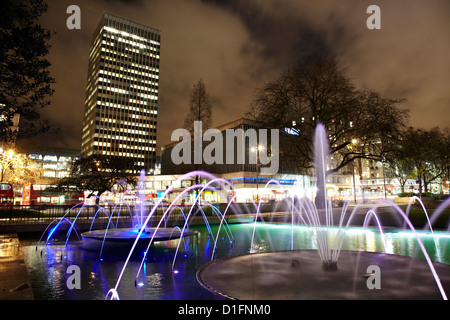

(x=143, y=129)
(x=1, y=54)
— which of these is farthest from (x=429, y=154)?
(x=143, y=129)

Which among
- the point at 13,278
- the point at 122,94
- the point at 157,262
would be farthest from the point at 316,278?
the point at 122,94

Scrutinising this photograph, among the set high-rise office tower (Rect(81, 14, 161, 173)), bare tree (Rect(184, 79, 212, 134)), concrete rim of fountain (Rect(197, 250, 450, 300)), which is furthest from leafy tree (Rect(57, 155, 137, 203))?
high-rise office tower (Rect(81, 14, 161, 173))

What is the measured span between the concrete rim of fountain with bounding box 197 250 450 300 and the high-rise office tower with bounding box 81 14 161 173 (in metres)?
152

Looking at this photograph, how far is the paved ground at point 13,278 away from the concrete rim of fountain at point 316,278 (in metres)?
3.74

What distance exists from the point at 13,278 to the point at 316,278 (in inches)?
292

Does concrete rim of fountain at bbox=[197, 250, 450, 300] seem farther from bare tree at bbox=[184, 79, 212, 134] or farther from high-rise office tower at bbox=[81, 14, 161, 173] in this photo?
high-rise office tower at bbox=[81, 14, 161, 173]

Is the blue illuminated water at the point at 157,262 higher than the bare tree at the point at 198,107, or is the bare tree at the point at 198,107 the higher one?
the bare tree at the point at 198,107

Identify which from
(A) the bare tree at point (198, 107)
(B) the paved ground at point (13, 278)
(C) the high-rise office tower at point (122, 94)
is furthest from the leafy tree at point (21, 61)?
(C) the high-rise office tower at point (122, 94)

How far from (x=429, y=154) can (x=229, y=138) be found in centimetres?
4068

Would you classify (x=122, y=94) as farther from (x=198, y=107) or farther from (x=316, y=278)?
(x=316, y=278)

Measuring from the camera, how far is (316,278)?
22.4ft

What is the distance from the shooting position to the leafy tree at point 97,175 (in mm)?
37688

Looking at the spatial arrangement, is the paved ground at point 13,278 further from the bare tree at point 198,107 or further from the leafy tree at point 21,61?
the bare tree at point 198,107
